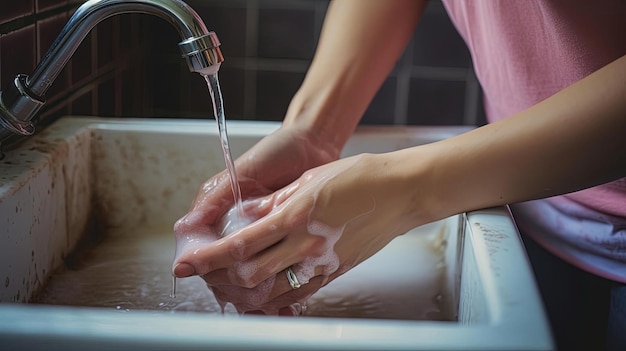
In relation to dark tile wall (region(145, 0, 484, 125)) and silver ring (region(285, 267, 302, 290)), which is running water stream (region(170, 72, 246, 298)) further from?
dark tile wall (region(145, 0, 484, 125))

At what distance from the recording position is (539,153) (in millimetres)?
656

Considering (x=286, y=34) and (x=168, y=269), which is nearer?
(x=168, y=269)

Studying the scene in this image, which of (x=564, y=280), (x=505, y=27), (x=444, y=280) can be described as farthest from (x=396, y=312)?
(x=505, y=27)

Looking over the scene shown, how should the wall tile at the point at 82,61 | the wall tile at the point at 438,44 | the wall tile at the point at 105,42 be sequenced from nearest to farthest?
the wall tile at the point at 82,61
the wall tile at the point at 105,42
the wall tile at the point at 438,44

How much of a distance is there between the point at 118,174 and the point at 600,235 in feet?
1.87

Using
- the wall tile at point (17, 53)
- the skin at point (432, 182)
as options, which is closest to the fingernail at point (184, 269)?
the skin at point (432, 182)

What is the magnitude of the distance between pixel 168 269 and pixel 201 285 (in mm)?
48

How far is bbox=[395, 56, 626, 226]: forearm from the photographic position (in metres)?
0.63

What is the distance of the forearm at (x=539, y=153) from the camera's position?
63 cm

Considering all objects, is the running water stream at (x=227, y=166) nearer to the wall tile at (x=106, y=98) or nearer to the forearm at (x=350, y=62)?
the forearm at (x=350, y=62)

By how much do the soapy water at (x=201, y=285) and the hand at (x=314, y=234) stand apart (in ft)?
0.33

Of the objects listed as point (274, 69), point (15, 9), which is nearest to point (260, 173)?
point (15, 9)

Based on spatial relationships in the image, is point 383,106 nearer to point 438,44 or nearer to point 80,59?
point 438,44

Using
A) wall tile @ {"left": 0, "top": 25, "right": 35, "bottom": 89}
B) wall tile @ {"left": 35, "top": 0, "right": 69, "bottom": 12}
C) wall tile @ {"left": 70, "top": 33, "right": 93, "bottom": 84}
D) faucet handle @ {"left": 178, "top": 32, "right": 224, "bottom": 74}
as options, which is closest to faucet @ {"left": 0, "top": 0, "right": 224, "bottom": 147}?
faucet handle @ {"left": 178, "top": 32, "right": 224, "bottom": 74}
